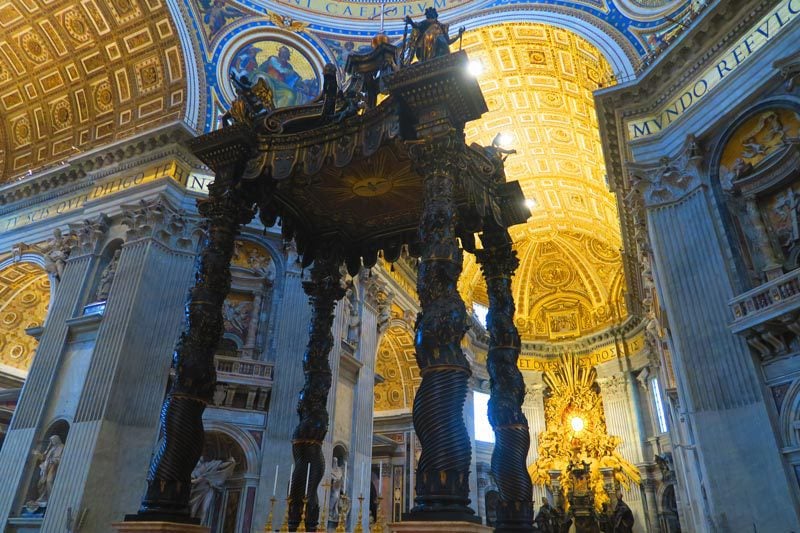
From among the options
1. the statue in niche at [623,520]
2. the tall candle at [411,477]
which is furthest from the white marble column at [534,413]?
the tall candle at [411,477]

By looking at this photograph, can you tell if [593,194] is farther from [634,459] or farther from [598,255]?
[634,459]

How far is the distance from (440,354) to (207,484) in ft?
25.0

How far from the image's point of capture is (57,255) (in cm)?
1200

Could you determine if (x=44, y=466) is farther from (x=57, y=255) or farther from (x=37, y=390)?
(x=57, y=255)

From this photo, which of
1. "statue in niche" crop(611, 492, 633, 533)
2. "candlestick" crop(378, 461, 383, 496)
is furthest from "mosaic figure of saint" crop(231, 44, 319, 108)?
"statue in niche" crop(611, 492, 633, 533)

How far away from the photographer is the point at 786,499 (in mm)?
6551

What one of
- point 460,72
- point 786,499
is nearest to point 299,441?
point 460,72

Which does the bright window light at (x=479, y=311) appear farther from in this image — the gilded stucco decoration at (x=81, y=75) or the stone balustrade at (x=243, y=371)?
the gilded stucco decoration at (x=81, y=75)

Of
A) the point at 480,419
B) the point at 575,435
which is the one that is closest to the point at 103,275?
the point at 480,419

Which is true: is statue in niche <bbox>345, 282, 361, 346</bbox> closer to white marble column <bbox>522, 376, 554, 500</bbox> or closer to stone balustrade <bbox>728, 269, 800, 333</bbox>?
stone balustrade <bbox>728, 269, 800, 333</bbox>

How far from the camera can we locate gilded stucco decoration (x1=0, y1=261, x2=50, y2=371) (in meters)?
13.4

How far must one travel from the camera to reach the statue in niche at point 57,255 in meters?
11.9

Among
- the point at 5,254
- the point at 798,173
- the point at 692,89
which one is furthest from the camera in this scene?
the point at 5,254

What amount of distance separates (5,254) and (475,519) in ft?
45.7
